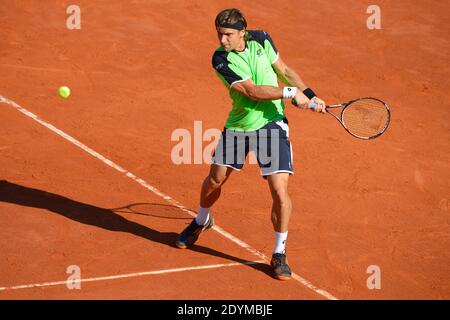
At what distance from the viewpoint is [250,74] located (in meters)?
8.21

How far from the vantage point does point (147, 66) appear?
560 inches

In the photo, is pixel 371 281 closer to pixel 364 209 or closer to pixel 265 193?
pixel 364 209

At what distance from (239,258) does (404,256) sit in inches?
72.5

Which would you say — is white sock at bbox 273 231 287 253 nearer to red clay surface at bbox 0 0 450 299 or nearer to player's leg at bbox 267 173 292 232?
player's leg at bbox 267 173 292 232

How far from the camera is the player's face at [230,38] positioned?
7.99 metres

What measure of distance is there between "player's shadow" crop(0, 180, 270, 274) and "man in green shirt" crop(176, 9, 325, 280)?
965mm

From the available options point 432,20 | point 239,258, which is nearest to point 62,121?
point 239,258

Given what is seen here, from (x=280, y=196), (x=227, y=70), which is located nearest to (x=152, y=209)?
(x=280, y=196)

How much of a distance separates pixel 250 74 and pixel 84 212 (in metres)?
2.86

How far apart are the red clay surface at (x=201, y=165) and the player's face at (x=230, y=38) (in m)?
2.32

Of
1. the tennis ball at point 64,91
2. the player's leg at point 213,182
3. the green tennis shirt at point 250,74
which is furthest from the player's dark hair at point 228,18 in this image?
the tennis ball at point 64,91

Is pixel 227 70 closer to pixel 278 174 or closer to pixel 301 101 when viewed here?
pixel 301 101

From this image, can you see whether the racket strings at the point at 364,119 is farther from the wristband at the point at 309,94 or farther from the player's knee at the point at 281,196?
the player's knee at the point at 281,196

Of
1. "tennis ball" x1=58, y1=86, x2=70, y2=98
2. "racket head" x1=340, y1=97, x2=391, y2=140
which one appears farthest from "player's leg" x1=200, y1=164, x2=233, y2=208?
"tennis ball" x1=58, y1=86, x2=70, y2=98
